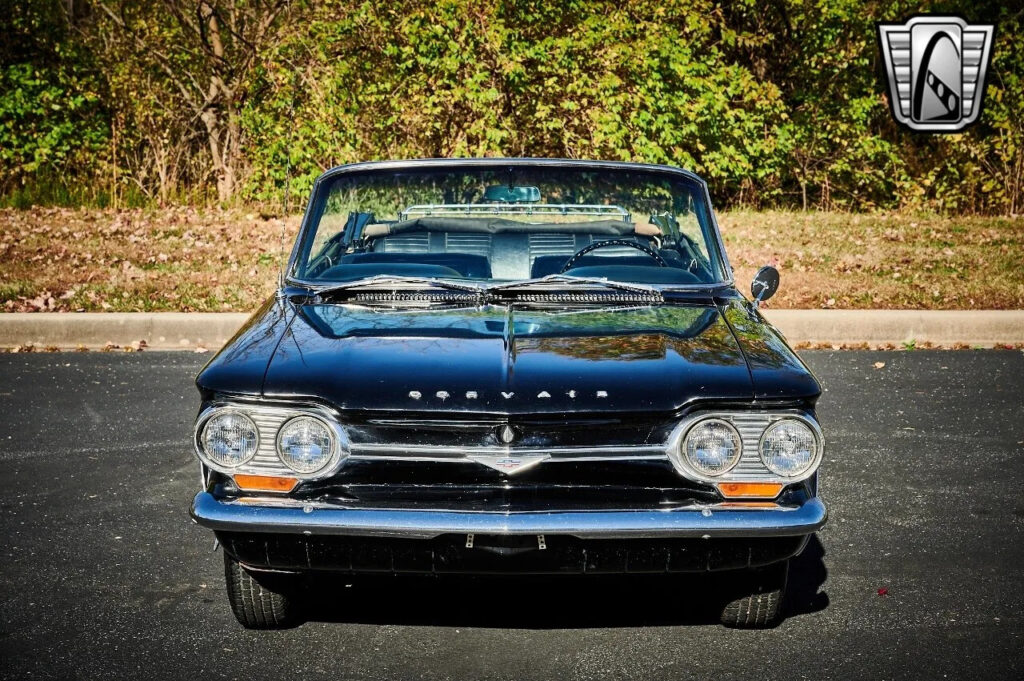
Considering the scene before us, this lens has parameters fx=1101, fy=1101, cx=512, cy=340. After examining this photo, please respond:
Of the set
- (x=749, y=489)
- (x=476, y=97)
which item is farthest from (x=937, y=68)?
(x=749, y=489)

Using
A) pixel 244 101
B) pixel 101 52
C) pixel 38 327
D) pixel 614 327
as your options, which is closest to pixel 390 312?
pixel 614 327

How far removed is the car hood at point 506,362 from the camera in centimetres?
290

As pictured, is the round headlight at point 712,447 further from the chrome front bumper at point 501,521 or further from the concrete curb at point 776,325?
the concrete curb at point 776,325

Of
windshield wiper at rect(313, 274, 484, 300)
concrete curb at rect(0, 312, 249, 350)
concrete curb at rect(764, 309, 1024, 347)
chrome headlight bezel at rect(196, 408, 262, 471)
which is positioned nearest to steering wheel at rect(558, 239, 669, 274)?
windshield wiper at rect(313, 274, 484, 300)

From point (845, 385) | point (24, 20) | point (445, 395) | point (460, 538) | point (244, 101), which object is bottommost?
point (845, 385)

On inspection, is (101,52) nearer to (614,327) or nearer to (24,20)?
(24,20)

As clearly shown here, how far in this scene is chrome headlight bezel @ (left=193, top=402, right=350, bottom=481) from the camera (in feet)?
9.53

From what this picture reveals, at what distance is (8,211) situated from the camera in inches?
477

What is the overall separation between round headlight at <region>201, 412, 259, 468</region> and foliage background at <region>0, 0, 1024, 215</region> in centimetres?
739

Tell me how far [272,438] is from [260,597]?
63 cm

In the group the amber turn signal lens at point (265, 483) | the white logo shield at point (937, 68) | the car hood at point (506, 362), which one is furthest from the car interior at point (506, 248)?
the white logo shield at point (937, 68)

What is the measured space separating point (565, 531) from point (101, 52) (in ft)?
51.3

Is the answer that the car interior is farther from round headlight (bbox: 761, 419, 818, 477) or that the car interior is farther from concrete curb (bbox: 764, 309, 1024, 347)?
concrete curb (bbox: 764, 309, 1024, 347)

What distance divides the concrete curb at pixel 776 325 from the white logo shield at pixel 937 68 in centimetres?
775
